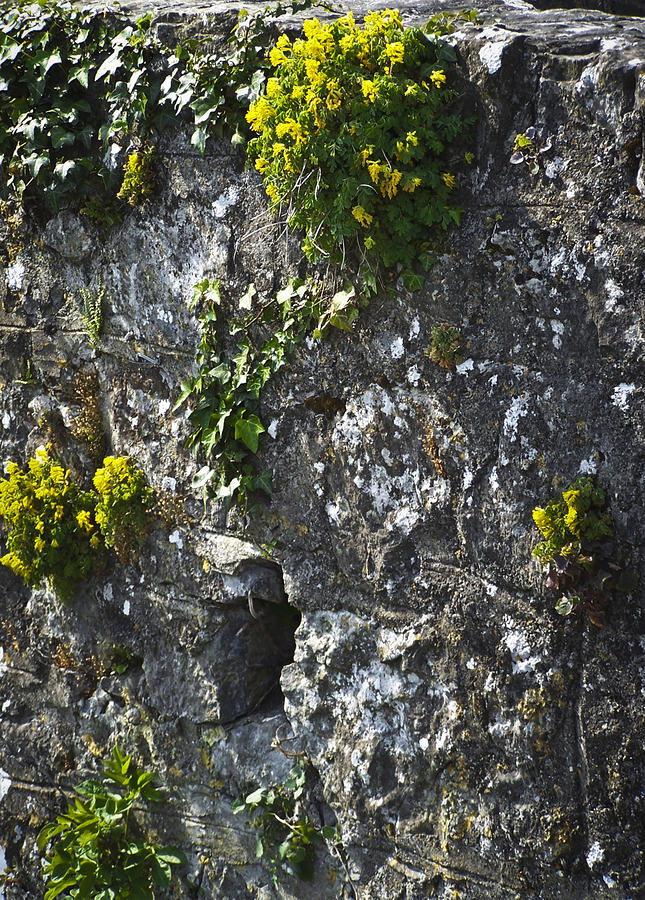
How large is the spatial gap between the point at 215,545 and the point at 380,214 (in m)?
1.65

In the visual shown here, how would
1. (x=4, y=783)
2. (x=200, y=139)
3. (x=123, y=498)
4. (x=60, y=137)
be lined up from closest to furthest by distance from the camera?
(x=200, y=139) → (x=60, y=137) → (x=123, y=498) → (x=4, y=783)

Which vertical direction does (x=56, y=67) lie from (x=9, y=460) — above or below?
above

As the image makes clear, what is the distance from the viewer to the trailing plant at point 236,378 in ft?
11.8

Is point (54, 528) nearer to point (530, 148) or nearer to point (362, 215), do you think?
point (362, 215)

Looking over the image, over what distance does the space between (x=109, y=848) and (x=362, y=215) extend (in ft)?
10.1

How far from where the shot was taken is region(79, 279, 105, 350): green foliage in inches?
159

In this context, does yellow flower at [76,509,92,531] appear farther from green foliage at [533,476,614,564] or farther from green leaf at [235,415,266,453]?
green foliage at [533,476,614,564]

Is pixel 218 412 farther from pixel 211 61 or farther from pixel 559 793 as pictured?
pixel 559 793

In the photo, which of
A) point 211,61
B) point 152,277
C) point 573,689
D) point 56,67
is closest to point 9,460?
point 152,277

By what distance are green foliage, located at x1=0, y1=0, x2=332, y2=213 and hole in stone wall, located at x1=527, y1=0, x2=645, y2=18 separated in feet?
4.60

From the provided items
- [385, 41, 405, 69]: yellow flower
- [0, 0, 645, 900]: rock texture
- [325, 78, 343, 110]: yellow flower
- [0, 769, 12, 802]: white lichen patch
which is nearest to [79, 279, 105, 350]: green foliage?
[0, 0, 645, 900]: rock texture

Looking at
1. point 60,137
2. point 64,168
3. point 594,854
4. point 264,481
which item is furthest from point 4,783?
point 60,137

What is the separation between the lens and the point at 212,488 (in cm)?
381

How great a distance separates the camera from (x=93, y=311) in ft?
13.3
